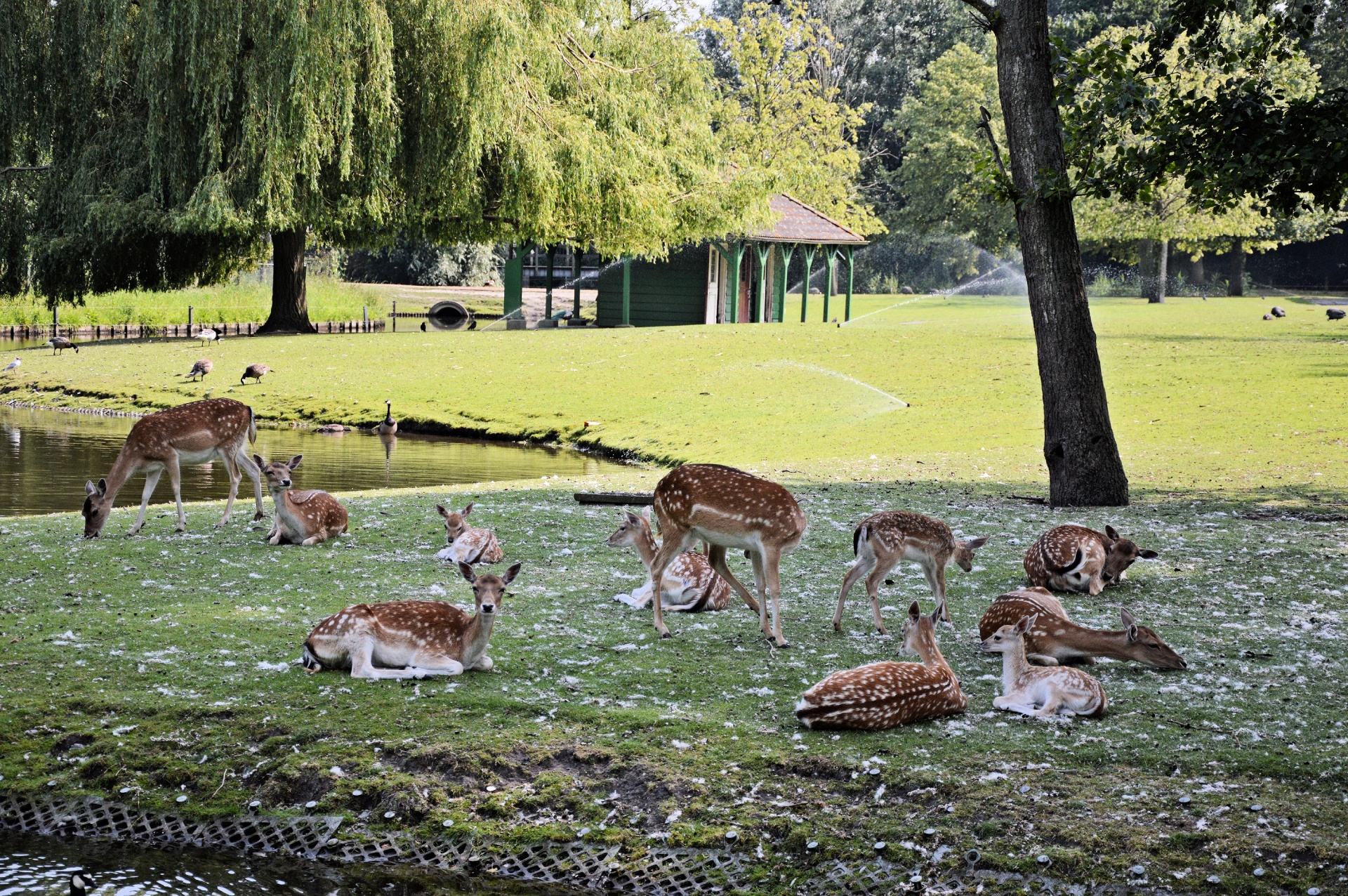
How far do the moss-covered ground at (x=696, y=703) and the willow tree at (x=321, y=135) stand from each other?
16202 millimetres

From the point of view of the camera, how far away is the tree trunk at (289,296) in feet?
121

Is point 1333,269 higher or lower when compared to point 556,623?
higher

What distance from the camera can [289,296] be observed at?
37.9 meters

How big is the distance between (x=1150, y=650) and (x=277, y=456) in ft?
51.8

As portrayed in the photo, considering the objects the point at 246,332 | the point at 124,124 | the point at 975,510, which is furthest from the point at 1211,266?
the point at 975,510

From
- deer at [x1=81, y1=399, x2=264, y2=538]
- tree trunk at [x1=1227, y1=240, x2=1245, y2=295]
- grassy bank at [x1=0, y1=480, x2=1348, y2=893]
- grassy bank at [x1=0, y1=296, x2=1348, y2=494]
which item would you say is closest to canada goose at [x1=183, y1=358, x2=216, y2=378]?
grassy bank at [x1=0, y1=296, x2=1348, y2=494]

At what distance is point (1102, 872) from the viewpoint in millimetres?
5246

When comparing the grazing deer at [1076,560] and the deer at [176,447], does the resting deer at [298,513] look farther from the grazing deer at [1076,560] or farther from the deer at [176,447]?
the grazing deer at [1076,560]

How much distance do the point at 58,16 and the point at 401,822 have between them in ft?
91.2

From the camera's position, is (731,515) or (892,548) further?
(892,548)

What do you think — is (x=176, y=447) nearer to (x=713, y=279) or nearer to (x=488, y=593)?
(x=488, y=593)

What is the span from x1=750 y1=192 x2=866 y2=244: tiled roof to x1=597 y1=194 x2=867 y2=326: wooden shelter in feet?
0.14

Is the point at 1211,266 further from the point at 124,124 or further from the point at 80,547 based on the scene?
the point at 80,547

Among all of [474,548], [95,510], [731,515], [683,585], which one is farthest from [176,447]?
[731,515]
